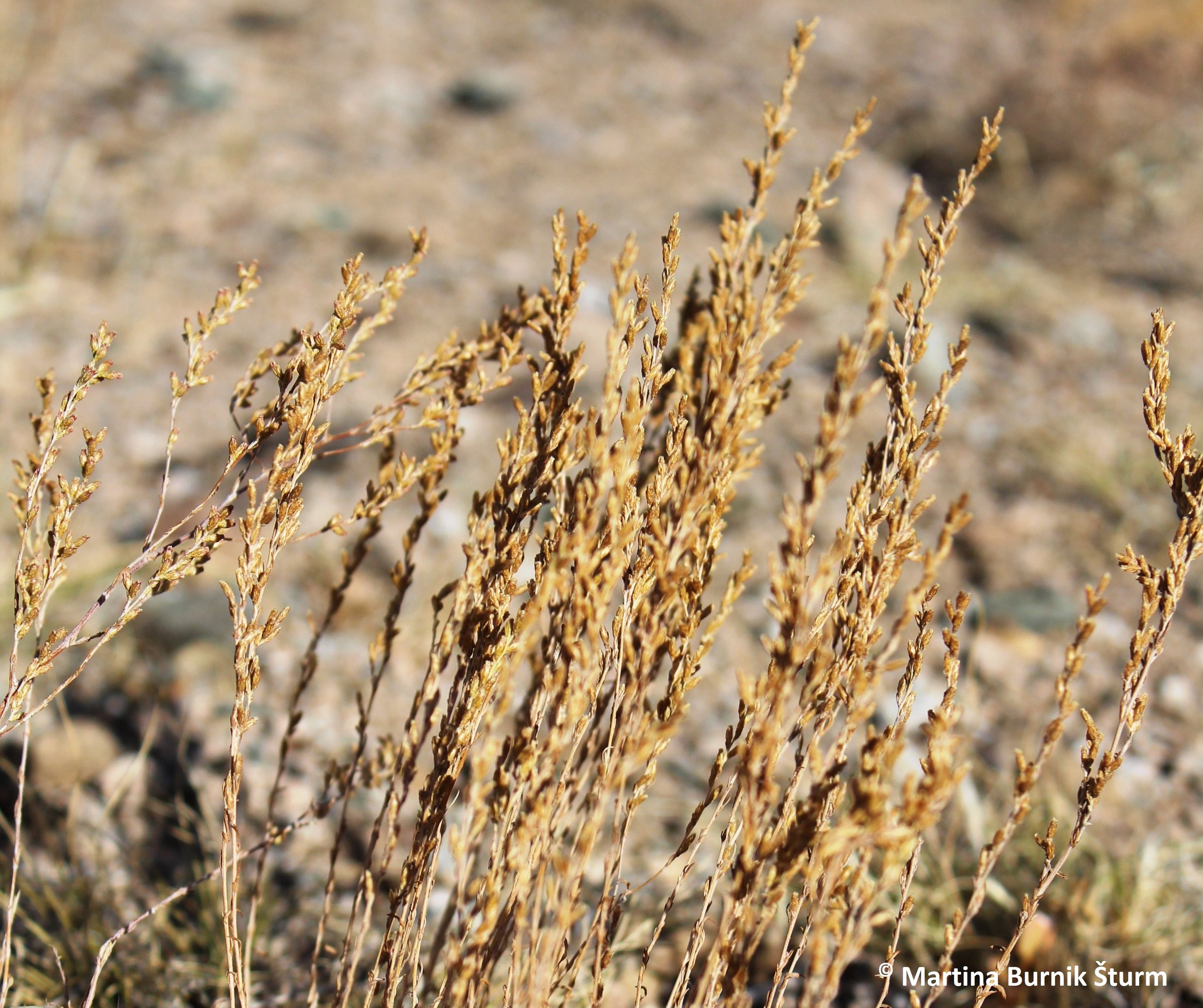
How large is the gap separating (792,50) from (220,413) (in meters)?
2.97

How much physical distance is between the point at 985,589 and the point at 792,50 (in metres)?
2.28

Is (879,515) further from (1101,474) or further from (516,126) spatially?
(516,126)

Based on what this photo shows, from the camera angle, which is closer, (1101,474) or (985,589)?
(985,589)

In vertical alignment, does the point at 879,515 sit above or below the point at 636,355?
below

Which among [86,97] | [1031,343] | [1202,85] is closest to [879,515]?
[1031,343]

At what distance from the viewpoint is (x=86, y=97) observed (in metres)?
5.36

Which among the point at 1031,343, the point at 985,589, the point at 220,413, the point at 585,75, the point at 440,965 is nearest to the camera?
the point at 440,965

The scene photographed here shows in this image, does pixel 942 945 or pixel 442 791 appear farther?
pixel 942 945

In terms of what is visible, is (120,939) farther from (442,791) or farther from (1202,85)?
(1202,85)

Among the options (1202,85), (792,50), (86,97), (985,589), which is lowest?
(792,50)

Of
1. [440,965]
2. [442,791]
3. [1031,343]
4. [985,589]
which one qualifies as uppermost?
[1031,343]

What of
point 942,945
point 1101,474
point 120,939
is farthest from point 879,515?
point 1101,474

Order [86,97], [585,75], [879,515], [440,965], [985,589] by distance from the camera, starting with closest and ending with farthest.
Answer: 1. [879,515]
2. [440,965]
3. [985,589]
4. [86,97]
5. [585,75]

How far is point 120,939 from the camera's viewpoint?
6.23 feet
